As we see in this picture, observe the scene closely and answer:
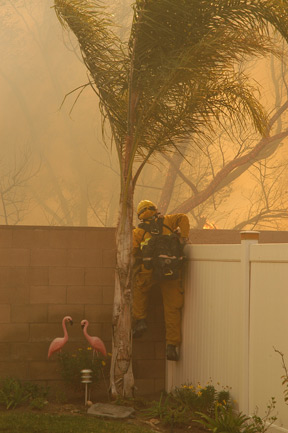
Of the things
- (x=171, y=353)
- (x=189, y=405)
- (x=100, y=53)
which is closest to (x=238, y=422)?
(x=189, y=405)

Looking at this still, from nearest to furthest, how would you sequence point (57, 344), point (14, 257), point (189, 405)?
point (189, 405)
point (57, 344)
point (14, 257)

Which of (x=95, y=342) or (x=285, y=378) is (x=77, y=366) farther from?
(x=285, y=378)

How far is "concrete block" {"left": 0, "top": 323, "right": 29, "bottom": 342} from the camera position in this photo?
827cm

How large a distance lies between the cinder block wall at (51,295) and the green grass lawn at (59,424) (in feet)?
4.15

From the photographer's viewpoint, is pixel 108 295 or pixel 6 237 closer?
pixel 6 237

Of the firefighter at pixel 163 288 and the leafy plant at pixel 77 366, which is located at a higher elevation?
the firefighter at pixel 163 288

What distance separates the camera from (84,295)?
8508 mm

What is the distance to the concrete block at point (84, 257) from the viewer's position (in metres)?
8.49

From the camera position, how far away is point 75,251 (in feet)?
27.9

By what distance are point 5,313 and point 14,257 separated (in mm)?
658

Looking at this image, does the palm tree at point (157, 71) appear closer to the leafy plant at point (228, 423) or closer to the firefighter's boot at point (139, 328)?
the firefighter's boot at point (139, 328)

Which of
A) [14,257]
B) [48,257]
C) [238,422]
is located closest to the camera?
[238,422]

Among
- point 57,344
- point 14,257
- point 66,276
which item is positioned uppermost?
point 14,257

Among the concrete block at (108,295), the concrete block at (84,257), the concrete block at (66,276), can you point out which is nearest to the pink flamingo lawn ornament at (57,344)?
the concrete block at (66,276)
